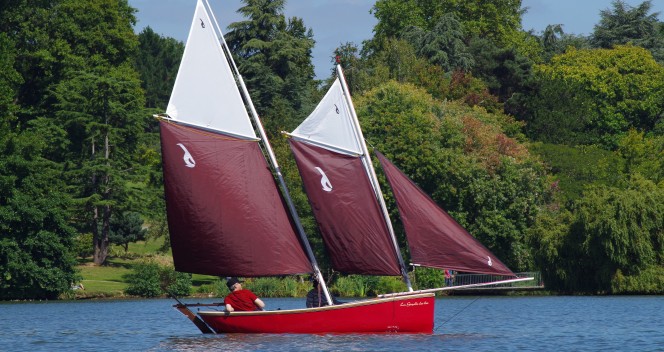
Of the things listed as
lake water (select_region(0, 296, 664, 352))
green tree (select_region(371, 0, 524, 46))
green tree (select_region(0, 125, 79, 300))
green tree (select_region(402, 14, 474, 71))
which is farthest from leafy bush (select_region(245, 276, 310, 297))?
green tree (select_region(371, 0, 524, 46))

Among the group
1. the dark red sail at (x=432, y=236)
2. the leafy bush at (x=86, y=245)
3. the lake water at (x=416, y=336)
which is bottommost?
the lake water at (x=416, y=336)

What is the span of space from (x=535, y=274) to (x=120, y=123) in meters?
30.3

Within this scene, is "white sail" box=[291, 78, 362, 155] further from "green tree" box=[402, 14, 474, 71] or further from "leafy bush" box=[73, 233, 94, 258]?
"green tree" box=[402, 14, 474, 71]

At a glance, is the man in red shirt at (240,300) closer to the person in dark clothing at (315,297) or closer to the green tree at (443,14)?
the person in dark clothing at (315,297)

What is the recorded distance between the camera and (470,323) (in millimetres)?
46469

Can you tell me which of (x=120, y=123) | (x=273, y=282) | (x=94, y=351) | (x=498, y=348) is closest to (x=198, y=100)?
(x=94, y=351)

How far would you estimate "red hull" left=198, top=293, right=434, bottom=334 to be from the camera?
121 ft

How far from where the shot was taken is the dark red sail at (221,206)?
121ft

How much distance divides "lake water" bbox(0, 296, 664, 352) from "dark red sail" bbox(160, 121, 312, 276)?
2.37 m

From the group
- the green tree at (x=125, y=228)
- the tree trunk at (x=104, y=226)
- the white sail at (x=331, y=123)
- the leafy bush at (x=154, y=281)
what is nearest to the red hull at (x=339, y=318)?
the white sail at (x=331, y=123)

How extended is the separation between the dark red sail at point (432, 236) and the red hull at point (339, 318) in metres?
1.32

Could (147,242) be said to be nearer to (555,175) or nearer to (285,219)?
(555,175)

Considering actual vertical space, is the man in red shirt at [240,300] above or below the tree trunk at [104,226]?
below

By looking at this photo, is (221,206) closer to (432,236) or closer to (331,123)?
(331,123)
